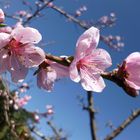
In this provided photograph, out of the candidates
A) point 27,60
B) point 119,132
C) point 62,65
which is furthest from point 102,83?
point 119,132

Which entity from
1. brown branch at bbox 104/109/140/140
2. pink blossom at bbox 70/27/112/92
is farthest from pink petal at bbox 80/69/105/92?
brown branch at bbox 104/109/140/140

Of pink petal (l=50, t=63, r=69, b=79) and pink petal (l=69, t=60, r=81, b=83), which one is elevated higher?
pink petal (l=69, t=60, r=81, b=83)

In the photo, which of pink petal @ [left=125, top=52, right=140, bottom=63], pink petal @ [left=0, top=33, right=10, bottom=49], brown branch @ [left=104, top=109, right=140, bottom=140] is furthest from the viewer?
brown branch @ [left=104, top=109, right=140, bottom=140]

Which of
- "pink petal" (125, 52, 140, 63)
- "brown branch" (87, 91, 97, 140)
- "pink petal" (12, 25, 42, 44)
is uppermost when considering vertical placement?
"pink petal" (12, 25, 42, 44)

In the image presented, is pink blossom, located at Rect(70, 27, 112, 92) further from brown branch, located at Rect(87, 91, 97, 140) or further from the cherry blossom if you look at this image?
brown branch, located at Rect(87, 91, 97, 140)

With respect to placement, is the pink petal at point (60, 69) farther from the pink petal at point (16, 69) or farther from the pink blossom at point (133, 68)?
the pink blossom at point (133, 68)

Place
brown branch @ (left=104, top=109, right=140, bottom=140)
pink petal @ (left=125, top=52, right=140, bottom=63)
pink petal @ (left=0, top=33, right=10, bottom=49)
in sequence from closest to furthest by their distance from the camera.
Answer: pink petal @ (left=0, top=33, right=10, bottom=49), pink petal @ (left=125, top=52, right=140, bottom=63), brown branch @ (left=104, top=109, right=140, bottom=140)
